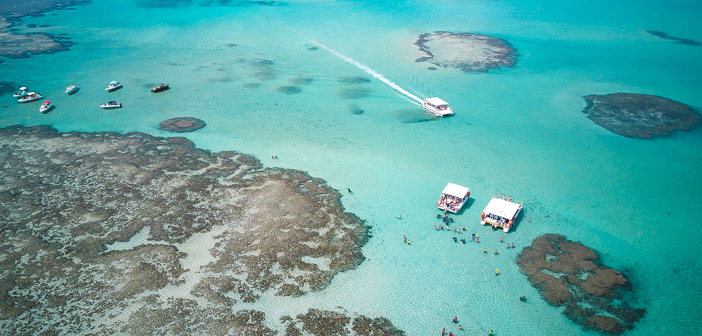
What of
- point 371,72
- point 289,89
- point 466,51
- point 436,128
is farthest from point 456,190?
point 466,51

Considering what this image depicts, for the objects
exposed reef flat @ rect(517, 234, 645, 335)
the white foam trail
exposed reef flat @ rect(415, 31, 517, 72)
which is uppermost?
exposed reef flat @ rect(415, 31, 517, 72)

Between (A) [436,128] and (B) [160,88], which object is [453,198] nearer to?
(A) [436,128]

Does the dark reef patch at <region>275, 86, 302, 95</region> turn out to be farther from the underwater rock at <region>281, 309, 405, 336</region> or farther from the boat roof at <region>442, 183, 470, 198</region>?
the underwater rock at <region>281, 309, 405, 336</region>

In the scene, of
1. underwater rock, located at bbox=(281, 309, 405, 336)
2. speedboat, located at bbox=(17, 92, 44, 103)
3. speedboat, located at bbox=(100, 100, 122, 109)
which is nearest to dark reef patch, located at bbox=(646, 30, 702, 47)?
underwater rock, located at bbox=(281, 309, 405, 336)

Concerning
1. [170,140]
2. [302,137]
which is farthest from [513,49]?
[170,140]

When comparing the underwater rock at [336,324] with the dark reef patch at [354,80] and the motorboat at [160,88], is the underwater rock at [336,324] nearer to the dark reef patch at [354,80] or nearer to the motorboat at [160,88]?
the dark reef patch at [354,80]

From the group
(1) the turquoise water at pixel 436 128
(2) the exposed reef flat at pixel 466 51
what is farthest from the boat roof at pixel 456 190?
(2) the exposed reef flat at pixel 466 51
